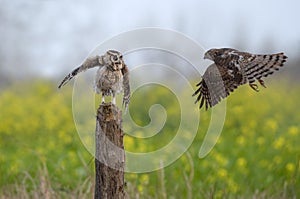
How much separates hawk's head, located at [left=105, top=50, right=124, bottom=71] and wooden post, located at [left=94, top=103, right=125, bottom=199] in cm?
19

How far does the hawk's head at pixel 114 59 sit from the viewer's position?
2477 millimetres

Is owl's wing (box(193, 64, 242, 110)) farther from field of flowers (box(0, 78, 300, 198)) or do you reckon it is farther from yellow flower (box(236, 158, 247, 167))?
yellow flower (box(236, 158, 247, 167))

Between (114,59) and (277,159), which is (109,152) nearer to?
(114,59)

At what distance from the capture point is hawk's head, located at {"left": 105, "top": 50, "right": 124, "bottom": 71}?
2.48m

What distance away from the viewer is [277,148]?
19.7 feet

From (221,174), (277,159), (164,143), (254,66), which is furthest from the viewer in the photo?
(164,143)

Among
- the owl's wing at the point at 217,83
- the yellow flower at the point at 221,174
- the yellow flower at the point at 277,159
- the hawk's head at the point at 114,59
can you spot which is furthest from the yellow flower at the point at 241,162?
the hawk's head at the point at 114,59

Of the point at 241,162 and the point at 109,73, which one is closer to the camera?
the point at 109,73

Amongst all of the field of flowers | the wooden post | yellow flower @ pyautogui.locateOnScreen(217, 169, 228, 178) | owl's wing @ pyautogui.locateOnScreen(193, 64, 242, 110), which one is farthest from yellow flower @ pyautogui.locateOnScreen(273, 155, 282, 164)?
the wooden post

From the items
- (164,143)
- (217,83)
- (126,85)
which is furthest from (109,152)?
(164,143)

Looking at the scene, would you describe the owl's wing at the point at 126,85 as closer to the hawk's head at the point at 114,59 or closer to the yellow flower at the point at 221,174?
the hawk's head at the point at 114,59

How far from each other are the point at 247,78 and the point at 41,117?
539 cm

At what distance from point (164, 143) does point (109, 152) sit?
12.6 ft

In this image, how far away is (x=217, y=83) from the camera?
104 inches
